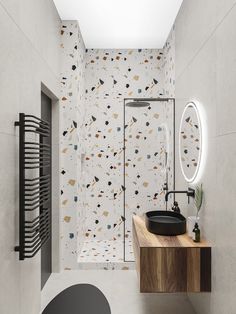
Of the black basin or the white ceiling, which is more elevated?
the white ceiling

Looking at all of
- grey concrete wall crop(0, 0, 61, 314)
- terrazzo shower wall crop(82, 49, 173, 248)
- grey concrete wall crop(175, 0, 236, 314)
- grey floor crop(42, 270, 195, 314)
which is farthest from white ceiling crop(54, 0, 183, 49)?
grey floor crop(42, 270, 195, 314)

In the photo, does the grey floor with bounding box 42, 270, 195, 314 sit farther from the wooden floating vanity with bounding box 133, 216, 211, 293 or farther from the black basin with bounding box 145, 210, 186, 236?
the black basin with bounding box 145, 210, 186, 236

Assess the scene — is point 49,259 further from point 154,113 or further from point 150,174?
point 154,113

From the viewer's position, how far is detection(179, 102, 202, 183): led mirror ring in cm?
242

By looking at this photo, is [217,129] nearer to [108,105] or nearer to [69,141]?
[69,141]

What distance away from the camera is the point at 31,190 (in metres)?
1.86

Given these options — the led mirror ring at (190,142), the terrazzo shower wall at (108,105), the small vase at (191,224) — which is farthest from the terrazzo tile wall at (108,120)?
the small vase at (191,224)

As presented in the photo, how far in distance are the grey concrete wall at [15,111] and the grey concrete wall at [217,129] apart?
1.27 metres


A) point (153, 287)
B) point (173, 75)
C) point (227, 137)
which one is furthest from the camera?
point (173, 75)

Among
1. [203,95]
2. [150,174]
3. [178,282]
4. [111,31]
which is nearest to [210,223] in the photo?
[178,282]

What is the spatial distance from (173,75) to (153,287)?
7.70 ft

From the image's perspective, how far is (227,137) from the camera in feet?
5.82

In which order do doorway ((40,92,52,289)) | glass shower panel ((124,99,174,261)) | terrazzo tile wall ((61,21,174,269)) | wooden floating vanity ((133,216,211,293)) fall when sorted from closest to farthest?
wooden floating vanity ((133,216,211,293)), doorway ((40,92,52,289)), glass shower panel ((124,99,174,261)), terrazzo tile wall ((61,21,174,269))

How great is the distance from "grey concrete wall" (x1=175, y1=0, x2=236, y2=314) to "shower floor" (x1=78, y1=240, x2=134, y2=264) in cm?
115
